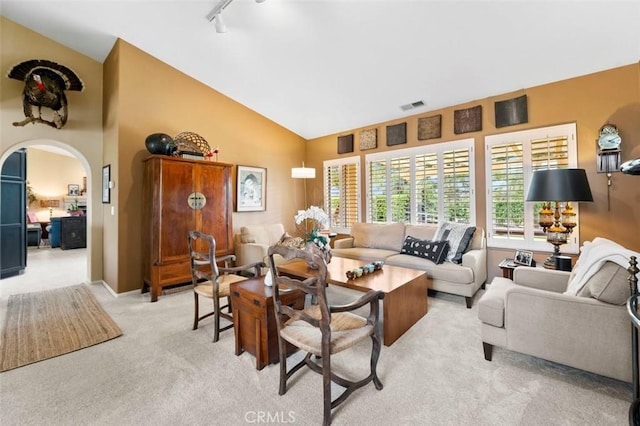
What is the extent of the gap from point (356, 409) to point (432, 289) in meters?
2.30

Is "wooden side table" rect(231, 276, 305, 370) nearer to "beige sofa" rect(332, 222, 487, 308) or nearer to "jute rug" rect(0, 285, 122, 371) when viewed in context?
"jute rug" rect(0, 285, 122, 371)

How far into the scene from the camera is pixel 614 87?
308 centimetres

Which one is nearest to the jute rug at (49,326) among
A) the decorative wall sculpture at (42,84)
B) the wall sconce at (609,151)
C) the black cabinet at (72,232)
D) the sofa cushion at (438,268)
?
the decorative wall sculpture at (42,84)

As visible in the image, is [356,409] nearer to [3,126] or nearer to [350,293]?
[350,293]

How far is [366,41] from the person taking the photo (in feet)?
10.3

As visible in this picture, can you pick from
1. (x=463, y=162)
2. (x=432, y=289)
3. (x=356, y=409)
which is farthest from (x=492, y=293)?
(x=463, y=162)

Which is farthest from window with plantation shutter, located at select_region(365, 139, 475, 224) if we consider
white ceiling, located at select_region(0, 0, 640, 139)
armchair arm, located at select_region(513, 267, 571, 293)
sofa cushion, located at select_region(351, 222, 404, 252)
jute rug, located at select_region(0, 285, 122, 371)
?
jute rug, located at select_region(0, 285, 122, 371)

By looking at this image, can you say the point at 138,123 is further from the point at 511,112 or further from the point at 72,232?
the point at 72,232

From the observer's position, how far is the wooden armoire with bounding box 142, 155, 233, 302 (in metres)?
3.51

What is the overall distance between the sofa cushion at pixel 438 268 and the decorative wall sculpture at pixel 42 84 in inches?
198

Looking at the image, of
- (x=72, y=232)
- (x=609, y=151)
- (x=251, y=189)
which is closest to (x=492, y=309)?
(x=609, y=151)

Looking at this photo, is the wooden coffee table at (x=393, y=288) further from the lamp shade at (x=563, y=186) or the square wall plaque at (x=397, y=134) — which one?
the square wall plaque at (x=397, y=134)

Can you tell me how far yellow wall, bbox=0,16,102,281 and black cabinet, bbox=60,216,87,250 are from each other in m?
4.17

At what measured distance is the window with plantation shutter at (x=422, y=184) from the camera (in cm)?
413
